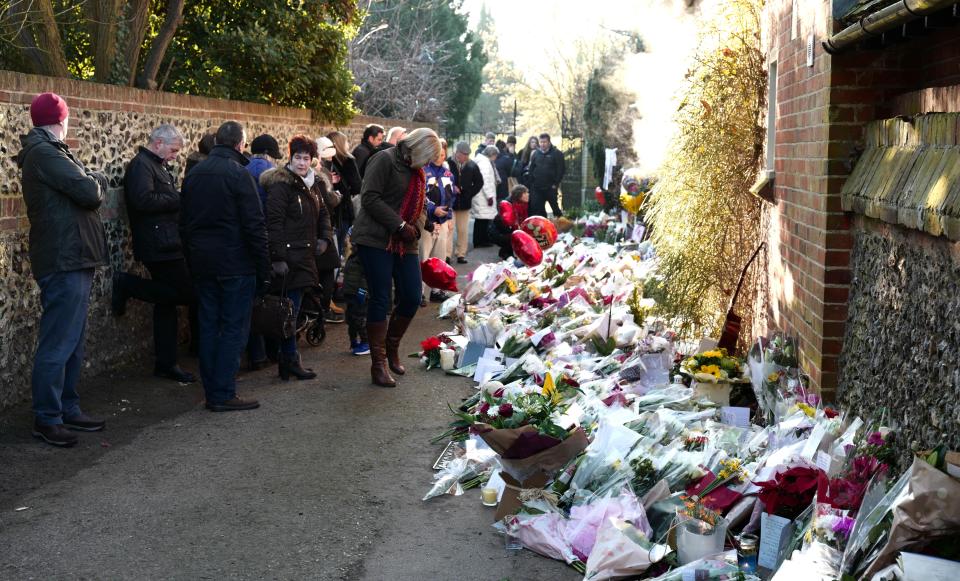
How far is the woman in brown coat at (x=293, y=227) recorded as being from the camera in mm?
8578

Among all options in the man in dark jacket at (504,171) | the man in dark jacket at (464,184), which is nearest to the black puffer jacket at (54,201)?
the man in dark jacket at (464,184)

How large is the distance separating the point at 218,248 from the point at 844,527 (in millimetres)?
5065

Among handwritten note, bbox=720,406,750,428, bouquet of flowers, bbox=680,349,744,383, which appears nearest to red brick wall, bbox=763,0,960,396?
handwritten note, bbox=720,406,750,428

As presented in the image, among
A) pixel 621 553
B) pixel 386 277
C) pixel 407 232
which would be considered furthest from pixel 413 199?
pixel 621 553

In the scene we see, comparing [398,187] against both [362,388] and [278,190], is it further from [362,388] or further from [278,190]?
[362,388]

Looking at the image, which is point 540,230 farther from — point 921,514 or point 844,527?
point 921,514

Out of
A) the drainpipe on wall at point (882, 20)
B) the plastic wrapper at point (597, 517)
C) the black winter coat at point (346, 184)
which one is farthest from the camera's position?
the black winter coat at point (346, 184)

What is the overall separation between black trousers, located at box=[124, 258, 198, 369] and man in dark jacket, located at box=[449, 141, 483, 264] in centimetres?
807

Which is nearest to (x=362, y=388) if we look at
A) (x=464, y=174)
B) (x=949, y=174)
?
(x=949, y=174)

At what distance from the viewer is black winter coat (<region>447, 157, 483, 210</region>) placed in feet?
53.8

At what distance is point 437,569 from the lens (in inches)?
190

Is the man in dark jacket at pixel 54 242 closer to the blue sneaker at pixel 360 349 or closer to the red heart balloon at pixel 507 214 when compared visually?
the blue sneaker at pixel 360 349

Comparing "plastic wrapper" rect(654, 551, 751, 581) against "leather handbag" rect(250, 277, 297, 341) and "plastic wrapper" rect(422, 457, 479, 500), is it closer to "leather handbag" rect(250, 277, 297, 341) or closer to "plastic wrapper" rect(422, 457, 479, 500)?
"plastic wrapper" rect(422, 457, 479, 500)

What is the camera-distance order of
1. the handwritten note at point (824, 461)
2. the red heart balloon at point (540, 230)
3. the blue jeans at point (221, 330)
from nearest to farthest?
the handwritten note at point (824, 461)
the blue jeans at point (221, 330)
the red heart balloon at point (540, 230)
